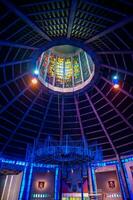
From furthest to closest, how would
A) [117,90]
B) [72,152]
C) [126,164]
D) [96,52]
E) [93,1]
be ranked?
[126,164]
[117,90]
[96,52]
[72,152]
[93,1]

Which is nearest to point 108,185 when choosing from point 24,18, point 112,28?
point 112,28

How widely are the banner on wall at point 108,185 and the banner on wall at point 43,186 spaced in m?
6.94

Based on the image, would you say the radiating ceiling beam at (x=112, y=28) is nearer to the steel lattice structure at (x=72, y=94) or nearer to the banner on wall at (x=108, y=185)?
the steel lattice structure at (x=72, y=94)

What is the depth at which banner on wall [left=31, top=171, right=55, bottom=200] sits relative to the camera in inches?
1156

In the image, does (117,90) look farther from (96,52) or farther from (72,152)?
(72,152)

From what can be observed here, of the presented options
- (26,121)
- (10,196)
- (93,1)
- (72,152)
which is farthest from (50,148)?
(10,196)

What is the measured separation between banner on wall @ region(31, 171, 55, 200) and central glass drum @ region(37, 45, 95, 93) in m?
13.2

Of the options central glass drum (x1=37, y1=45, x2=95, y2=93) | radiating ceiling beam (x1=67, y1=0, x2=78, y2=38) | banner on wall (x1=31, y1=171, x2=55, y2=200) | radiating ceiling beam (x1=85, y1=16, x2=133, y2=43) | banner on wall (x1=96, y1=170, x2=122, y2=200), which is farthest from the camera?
central glass drum (x1=37, y1=45, x2=95, y2=93)

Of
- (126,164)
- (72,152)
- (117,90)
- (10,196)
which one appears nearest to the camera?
(72,152)

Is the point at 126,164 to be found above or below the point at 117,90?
below

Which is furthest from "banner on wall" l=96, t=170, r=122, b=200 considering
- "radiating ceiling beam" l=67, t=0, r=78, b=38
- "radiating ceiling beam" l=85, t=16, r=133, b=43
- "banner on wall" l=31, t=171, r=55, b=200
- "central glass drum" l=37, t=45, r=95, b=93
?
"radiating ceiling beam" l=67, t=0, r=78, b=38

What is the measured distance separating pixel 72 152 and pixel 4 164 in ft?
52.0

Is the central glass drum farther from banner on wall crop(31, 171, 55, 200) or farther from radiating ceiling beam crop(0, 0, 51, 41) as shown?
banner on wall crop(31, 171, 55, 200)

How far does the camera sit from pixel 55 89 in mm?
29156
